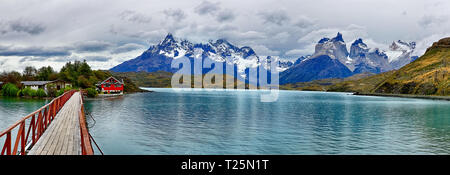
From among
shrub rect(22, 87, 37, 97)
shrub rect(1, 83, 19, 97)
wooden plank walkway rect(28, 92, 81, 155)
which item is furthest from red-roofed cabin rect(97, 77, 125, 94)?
wooden plank walkway rect(28, 92, 81, 155)

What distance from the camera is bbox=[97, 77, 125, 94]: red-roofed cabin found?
603 ft

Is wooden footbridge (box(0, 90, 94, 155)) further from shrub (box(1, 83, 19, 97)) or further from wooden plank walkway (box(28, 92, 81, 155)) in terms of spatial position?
shrub (box(1, 83, 19, 97))

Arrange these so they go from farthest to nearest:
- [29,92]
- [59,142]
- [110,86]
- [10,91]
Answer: [110,86] → [10,91] → [29,92] → [59,142]

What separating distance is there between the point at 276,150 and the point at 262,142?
175 inches

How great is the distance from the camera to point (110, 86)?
186m

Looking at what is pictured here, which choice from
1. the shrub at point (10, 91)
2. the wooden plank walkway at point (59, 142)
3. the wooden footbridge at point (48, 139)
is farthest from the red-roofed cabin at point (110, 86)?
the wooden plank walkway at point (59, 142)

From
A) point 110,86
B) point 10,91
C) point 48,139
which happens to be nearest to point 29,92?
point 10,91

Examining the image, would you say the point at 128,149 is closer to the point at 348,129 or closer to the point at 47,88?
the point at 348,129

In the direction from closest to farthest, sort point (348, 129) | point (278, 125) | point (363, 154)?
point (363, 154) < point (348, 129) < point (278, 125)

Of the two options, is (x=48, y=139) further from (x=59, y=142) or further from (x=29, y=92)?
(x=29, y=92)

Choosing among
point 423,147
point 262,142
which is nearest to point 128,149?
point 262,142
